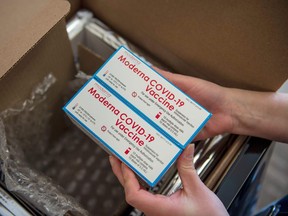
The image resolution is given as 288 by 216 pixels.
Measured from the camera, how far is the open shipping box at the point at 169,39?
568 millimetres

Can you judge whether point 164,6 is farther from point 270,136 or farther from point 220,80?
point 270,136

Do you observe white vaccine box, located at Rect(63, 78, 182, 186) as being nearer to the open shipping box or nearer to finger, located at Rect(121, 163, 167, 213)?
finger, located at Rect(121, 163, 167, 213)

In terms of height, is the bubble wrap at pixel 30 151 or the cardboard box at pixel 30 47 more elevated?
the cardboard box at pixel 30 47

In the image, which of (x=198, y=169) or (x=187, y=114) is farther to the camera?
(x=198, y=169)

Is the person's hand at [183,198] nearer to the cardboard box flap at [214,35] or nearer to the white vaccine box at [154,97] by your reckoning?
the white vaccine box at [154,97]

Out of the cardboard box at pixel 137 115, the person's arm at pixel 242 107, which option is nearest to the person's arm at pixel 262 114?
the person's arm at pixel 242 107

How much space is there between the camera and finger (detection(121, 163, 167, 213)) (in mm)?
574

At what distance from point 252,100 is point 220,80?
0.10 meters

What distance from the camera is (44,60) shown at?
70cm

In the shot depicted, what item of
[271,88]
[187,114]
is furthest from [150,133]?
[271,88]

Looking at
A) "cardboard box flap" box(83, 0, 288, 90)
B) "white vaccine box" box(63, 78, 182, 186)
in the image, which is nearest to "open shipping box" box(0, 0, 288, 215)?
"cardboard box flap" box(83, 0, 288, 90)

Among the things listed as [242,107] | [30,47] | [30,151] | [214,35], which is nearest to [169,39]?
[214,35]

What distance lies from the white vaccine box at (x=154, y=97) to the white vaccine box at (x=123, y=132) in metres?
0.01

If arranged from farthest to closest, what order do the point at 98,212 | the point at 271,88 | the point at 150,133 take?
1. the point at 98,212
2. the point at 271,88
3. the point at 150,133
